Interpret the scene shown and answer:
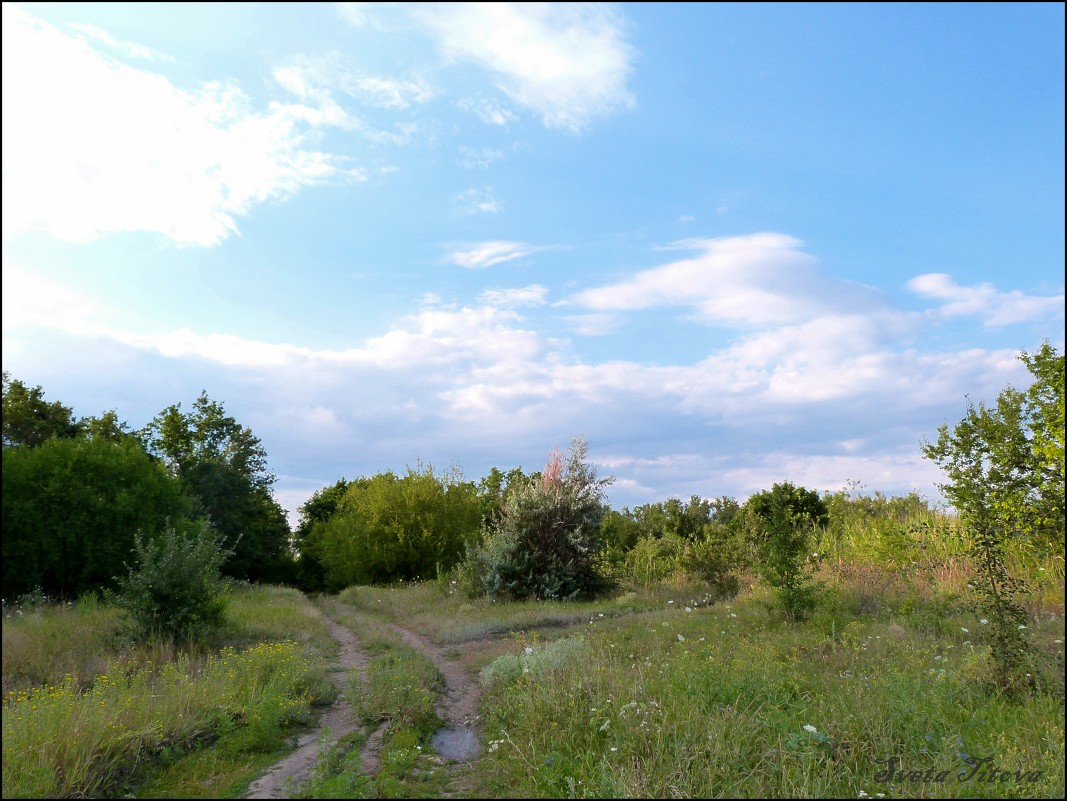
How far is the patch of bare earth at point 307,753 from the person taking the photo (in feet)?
18.1

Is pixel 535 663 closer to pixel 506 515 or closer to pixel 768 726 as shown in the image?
pixel 768 726

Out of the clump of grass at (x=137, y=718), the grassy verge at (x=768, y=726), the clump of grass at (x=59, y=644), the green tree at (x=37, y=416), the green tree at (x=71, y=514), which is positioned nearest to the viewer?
the grassy verge at (x=768, y=726)

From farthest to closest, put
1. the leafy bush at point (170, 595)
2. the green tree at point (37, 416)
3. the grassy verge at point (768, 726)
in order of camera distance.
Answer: the green tree at point (37, 416), the leafy bush at point (170, 595), the grassy verge at point (768, 726)

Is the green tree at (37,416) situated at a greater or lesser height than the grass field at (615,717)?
greater

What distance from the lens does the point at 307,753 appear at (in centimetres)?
652

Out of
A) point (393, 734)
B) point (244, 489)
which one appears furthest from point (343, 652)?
point (244, 489)

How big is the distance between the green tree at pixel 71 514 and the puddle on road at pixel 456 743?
20.7 ft

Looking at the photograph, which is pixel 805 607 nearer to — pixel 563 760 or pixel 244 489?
pixel 563 760

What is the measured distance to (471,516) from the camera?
33812 mm

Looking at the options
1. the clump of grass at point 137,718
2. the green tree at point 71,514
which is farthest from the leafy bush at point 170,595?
the clump of grass at point 137,718

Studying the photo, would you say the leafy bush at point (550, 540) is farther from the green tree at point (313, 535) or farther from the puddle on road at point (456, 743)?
the green tree at point (313, 535)

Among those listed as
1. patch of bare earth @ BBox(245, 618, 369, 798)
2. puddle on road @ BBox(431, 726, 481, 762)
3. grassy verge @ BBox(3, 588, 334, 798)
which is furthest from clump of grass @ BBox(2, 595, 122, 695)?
puddle on road @ BBox(431, 726, 481, 762)

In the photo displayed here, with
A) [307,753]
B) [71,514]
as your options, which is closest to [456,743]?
[307,753]

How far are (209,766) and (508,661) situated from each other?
13.5 ft
